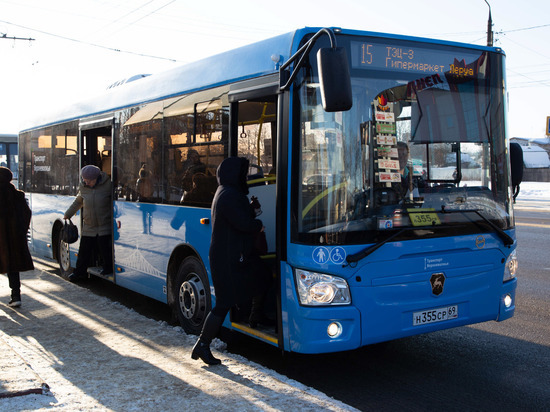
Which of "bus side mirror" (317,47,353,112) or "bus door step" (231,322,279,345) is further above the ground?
"bus side mirror" (317,47,353,112)

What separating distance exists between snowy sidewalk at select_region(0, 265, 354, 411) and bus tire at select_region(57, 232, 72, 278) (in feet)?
9.34

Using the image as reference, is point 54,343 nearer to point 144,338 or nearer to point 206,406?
point 144,338

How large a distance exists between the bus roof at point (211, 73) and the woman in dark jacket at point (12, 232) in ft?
5.80

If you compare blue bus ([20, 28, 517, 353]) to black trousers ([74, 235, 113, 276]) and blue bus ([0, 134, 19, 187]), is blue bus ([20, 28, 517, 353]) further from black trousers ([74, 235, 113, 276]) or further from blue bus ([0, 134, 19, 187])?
blue bus ([0, 134, 19, 187])

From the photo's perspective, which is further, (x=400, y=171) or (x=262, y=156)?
(x=262, y=156)

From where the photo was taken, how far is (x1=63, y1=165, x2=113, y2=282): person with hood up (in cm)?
901

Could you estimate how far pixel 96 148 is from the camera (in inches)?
390

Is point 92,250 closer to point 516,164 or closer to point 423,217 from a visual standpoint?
point 423,217

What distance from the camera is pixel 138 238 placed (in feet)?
26.1

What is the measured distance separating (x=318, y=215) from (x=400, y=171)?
2.60 ft

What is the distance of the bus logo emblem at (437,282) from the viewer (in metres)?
5.16

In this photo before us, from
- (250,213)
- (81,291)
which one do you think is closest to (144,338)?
(250,213)

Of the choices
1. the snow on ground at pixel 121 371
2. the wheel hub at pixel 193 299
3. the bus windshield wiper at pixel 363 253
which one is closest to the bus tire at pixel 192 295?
the wheel hub at pixel 193 299

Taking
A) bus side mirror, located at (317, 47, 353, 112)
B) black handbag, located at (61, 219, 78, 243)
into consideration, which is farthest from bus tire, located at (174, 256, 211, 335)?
black handbag, located at (61, 219, 78, 243)
